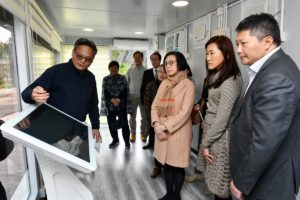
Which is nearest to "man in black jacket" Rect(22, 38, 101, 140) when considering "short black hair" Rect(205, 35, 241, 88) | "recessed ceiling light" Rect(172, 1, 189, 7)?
"short black hair" Rect(205, 35, 241, 88)

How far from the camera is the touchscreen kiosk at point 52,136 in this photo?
75 cm

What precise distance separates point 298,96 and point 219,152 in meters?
0.65

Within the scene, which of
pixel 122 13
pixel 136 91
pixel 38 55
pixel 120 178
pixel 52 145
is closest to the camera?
pixel 52 145

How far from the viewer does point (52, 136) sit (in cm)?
88

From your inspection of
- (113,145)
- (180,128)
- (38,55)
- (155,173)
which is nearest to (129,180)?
(155,173)

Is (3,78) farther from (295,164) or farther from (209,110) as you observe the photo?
(295,164)

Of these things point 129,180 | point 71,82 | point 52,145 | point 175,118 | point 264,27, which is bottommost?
point 129,180

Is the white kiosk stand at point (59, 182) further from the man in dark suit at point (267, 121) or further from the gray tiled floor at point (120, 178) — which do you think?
the man in dark suit at point (267, 121)

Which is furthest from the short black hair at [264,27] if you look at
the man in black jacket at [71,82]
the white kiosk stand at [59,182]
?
the white kiosk stand at [59,182]

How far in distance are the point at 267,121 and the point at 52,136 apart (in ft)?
2.87

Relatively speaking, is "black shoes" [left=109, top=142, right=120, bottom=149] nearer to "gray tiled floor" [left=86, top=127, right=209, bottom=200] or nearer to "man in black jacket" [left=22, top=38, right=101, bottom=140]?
"gray tiled floor" [left=86, top=127, right=209, bottom=200]

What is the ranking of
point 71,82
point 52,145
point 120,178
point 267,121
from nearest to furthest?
point 52,145
point 267,121
point 71,82
point 120,178

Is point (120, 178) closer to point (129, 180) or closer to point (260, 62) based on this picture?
point (129, 180)

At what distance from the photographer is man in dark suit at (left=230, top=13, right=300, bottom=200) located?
3.07 ft
